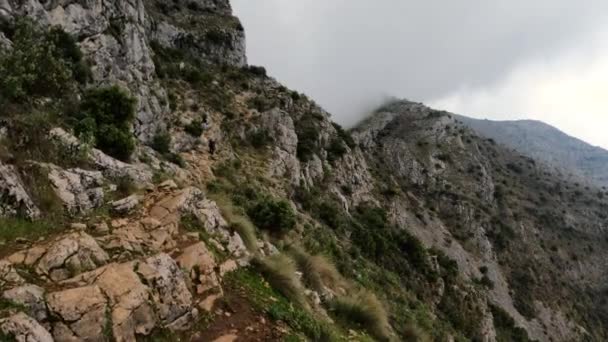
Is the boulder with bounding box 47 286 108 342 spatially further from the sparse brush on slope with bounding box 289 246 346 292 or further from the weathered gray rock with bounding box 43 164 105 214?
the sparse brush on slope with bounding box 289 246 346 292

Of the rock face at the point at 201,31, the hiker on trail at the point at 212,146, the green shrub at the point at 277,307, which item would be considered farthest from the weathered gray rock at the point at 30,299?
the rock face at the point at 201,31

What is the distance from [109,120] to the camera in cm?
1780

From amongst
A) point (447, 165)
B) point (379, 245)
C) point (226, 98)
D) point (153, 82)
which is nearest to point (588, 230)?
point (447, 165)

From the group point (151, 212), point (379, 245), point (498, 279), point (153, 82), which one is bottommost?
point (498, 279)

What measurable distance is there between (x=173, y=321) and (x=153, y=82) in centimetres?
2480

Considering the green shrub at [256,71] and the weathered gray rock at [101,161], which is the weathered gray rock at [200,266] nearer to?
the weathered gray rock at [101,161]

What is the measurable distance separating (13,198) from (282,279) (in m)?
5.77

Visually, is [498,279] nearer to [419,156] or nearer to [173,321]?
[419,156]

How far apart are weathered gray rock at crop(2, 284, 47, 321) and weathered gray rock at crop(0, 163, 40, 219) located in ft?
7.43

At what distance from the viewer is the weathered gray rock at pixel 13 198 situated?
915 centimetres

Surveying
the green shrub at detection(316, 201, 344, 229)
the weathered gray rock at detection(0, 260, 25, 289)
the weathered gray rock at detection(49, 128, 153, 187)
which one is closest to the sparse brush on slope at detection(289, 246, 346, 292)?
the weathered gray rock at detection(49, 128, 153, 187)

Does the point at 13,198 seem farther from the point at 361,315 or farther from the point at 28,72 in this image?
the point at 361,315

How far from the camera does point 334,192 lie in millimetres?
43969

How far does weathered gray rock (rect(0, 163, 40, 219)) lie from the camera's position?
9.15 m
